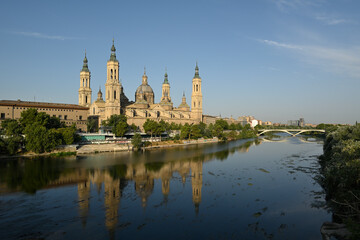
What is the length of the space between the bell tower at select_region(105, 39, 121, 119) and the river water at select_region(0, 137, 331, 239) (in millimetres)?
31235

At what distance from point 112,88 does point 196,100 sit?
34.0 metres

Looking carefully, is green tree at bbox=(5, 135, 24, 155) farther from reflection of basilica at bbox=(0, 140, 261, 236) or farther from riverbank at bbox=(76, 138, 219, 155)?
riverbank at bbox=(76, 138, 219, 155)

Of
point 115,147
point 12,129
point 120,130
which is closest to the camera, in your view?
point 12,129

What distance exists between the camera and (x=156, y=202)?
57.9 feet

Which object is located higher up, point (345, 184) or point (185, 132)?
point (185, 132)

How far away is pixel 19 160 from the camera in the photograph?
30844 mm

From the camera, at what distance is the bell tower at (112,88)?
60312 mm

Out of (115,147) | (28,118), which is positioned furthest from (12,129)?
(115,147)

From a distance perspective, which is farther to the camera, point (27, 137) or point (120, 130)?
point (120, 130)

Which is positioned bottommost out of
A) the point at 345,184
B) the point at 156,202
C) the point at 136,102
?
the point at 156,202

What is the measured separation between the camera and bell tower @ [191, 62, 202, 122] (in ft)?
291

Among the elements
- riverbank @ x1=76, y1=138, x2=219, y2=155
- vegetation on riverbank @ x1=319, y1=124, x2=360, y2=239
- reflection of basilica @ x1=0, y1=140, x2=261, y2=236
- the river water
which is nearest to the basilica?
riverbank @ x1=76, y1=138, x2=219, y2=155

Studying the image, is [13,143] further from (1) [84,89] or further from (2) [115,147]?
(1) [84,89]

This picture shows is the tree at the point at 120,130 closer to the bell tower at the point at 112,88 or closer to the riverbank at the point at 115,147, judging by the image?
the riverbank at the point at 115,147
